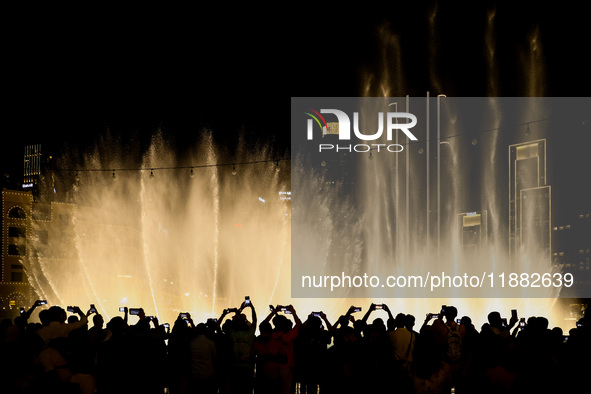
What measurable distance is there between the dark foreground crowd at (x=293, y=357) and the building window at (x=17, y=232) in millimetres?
70781

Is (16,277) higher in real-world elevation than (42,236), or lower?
lower

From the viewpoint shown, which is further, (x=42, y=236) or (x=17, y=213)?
(x=42, y=236)

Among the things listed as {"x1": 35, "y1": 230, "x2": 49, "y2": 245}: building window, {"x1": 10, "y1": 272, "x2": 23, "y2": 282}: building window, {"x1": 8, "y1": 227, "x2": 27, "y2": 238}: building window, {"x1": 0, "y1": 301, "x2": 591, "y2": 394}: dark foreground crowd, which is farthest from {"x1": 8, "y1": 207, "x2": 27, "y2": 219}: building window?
{"x1": 0, "y1": 301, "x2": 591, "y2": 394}: dark foreground crowd

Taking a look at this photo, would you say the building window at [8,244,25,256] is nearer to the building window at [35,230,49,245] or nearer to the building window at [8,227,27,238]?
the building window at [8,227,27,238]

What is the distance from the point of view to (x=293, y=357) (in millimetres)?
10539

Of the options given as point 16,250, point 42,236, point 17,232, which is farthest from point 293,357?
point 42,236

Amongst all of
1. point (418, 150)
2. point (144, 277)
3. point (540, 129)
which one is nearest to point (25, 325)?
point (418, 150)

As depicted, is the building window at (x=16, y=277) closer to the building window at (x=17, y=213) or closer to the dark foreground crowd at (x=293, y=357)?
the building window at (x=17, y=213)

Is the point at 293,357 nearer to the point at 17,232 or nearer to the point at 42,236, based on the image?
the point at 17,232

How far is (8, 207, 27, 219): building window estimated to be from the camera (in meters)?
79.6

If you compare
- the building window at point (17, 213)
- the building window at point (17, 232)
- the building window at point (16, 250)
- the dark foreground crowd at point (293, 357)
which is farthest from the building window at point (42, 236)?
the dark foreground crowd at point (293, 357)

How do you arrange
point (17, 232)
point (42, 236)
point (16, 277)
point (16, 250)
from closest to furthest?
point (16, 277) → point (16, 250) → point (17, 232) → point (42, 236)

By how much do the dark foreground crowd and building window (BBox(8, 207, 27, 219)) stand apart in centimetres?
7174

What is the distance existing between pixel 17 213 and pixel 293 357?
74.4m
